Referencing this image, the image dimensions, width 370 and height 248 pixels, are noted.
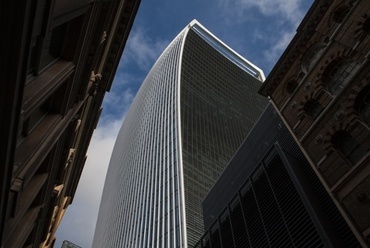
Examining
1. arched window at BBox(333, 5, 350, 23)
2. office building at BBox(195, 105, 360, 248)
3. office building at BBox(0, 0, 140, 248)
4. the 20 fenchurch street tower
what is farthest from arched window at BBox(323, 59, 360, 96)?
the 20 fenchurch street tower

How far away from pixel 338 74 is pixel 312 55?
343 cm

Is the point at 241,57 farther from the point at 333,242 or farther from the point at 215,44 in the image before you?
the point at 333,242

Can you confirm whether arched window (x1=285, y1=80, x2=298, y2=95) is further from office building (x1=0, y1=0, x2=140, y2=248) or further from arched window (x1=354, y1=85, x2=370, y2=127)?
office building (x1=0, y1=0, x2=140, y2=248)

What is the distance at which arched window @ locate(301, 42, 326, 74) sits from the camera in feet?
66.7

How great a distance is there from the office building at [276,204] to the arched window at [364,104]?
5.26 metres

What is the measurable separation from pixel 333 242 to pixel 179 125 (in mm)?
74767

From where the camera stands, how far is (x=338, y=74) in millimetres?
18125

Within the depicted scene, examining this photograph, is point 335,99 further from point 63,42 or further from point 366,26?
point 63,42

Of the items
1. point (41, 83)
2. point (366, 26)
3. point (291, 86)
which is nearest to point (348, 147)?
point (366, 26)

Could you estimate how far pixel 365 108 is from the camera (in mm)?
15734

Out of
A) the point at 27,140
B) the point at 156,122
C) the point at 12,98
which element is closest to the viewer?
the point at 12,98

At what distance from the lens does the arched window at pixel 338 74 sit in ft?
56.5

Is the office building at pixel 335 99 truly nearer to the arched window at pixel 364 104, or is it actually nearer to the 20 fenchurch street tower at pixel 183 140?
the arched window at pixel 364 104

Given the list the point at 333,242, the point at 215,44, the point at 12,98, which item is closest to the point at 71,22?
the point at 12,98
